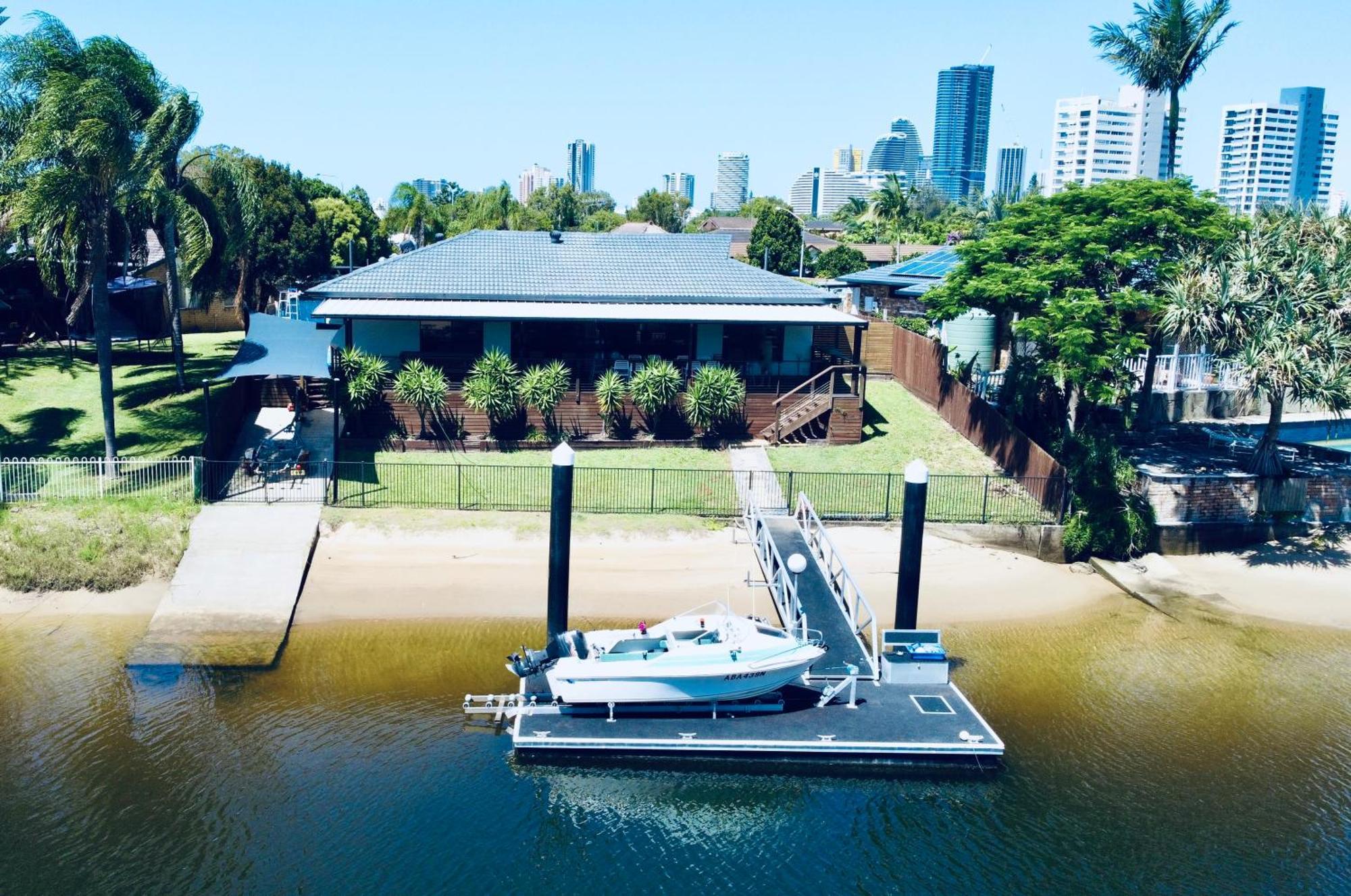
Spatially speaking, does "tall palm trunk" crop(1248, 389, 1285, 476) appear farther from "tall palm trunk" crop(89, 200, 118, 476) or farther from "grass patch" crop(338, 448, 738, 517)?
"tall palm trunk" crop(89, 200, 118, 476)

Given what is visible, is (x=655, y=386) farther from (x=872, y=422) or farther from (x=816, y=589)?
(x=816, y=589)

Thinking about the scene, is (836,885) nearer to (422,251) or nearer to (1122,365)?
(1122,365)

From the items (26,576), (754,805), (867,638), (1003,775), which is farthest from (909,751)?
(26,576)

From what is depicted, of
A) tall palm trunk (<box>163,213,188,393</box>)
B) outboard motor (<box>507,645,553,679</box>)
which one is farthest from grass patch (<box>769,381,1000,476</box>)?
tall palm trunk (<box>163,213,188,393</box>)

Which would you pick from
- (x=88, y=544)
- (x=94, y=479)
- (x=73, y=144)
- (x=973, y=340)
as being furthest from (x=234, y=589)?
(x=973, y=340)

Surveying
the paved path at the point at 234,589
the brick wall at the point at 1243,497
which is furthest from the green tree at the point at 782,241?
the paved path at the point at 234,589

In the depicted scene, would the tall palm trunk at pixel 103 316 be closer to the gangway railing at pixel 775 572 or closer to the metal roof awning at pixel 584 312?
the metal roof awning at pixel 584 312
